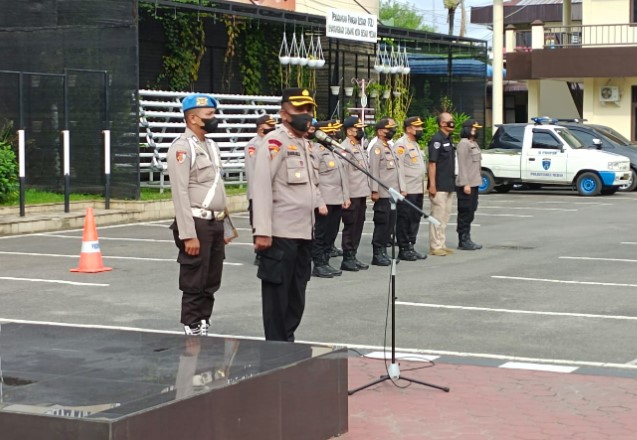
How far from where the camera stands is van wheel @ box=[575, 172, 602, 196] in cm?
2858

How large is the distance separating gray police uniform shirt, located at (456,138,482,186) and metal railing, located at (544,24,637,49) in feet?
82.1

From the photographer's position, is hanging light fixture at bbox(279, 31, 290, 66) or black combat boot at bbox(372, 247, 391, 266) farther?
hanging light fixture at bbox(279, 31, 290, 66)

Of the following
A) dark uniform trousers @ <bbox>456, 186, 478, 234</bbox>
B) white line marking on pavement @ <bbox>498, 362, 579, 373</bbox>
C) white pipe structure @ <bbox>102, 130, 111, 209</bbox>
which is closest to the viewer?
white line marking on pavement @ <bbox>498, 362, 579, 373</bbox>

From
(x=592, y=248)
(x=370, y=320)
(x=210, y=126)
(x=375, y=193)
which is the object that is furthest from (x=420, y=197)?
(x=210, y=126)

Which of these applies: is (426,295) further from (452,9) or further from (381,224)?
(452,9)

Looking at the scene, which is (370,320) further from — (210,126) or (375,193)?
(375,193)

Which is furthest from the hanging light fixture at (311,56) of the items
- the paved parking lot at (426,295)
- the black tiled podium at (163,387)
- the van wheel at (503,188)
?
the black tiled podium at (163,387)

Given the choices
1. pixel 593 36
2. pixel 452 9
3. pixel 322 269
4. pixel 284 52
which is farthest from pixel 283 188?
pixel 452 9

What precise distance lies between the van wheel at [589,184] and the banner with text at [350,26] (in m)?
5.92

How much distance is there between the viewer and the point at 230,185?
87.4 ft

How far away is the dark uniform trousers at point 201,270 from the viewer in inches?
346

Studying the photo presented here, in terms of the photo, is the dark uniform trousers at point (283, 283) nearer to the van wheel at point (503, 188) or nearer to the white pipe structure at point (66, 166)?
the white pipe structure at point (66, 166)

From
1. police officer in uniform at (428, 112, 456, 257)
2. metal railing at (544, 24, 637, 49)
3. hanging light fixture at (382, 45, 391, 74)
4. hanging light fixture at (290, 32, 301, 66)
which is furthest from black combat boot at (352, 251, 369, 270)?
metal railing at (544, 24, 637, 49)

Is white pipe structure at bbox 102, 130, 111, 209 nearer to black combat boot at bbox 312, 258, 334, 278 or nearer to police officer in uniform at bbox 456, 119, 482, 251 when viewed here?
police officer in uniform at bbox 456, 119, 482, 251
